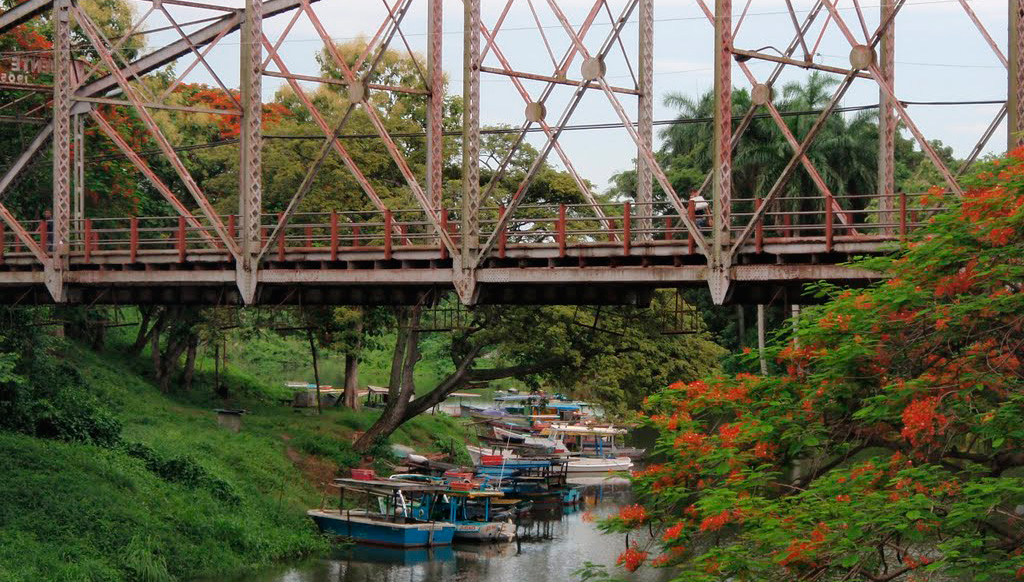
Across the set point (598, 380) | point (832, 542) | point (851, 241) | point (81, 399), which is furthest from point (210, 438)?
point (832, 542)

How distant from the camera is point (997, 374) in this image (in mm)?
15562

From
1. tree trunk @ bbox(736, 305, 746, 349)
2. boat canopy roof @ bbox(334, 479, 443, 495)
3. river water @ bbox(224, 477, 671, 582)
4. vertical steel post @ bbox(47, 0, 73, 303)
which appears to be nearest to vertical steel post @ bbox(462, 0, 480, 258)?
river water @ bbox(224, 477, 671, 582)

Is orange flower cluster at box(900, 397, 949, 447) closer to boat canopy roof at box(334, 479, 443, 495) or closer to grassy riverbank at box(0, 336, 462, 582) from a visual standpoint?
grassy riverbank at box(0, 336, 462, 582)

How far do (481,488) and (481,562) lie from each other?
567cm

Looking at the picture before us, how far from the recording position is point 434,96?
2994 cm

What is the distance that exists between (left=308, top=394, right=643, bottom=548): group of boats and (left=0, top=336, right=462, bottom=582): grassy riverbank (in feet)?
4.60

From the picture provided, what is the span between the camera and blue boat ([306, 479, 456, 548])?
3712 cm

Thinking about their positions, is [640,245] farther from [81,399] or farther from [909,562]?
[81,399]

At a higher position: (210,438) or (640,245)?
(640,245)

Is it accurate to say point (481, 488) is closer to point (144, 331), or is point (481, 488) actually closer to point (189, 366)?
point (189, 366)

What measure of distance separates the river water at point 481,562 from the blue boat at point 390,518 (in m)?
0.30

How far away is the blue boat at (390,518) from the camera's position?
3712 cm

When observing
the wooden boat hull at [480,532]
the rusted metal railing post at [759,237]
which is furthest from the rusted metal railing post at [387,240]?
the wooden boat hull at [480,532]

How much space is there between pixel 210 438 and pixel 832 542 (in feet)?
93.6
